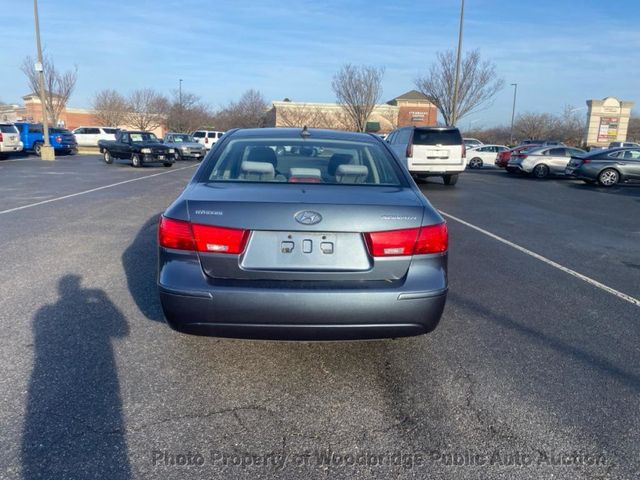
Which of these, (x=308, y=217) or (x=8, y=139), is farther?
(x=8, y=139)

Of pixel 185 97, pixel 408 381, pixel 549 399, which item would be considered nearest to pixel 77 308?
pixel 408 381

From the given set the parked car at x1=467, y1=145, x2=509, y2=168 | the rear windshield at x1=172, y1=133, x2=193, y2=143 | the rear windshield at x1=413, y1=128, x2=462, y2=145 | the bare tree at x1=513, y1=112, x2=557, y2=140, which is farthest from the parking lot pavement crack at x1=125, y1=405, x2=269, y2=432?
the bare tree at x1=513, y1=112, x2=557, y2=140

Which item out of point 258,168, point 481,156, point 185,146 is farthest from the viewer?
point 185,146

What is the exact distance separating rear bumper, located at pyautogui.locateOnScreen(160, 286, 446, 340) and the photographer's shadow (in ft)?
2.09

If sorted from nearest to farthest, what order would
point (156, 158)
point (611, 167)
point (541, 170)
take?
point (611, 167) → point (541, 170) → point (156, 158)

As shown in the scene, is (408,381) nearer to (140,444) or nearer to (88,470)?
(140,444)

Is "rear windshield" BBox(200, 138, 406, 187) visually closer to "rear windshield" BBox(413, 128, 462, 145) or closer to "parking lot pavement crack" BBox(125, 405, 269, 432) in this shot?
"parking lot pavement crack" BBox(125, 405, 269, 432)

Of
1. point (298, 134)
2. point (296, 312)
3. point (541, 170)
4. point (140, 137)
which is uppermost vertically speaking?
point (298, 134)

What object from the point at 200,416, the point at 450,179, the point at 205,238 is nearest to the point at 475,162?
the point at 450,179

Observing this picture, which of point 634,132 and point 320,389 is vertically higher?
point 634,132

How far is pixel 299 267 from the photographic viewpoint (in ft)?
9.22

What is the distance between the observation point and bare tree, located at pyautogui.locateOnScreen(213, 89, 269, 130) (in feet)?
189

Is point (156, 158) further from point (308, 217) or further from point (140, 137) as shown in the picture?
point (308, 217)

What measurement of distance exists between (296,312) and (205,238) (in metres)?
0.67
